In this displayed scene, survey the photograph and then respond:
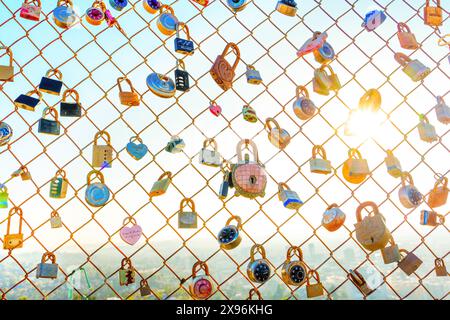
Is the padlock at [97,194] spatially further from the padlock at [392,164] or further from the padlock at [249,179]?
the padlock at [392,164]

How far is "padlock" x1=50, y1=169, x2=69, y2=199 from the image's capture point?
245 centimetres

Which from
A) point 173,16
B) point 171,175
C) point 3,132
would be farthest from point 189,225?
point 173,16

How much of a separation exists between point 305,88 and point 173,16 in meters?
1.03

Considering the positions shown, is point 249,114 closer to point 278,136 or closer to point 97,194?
point 278,136

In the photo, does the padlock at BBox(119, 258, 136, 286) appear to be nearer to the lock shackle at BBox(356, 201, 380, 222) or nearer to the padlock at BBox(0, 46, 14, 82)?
the padlock at BBox(0, 46, 14, 82)

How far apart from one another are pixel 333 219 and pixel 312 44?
3.91ft

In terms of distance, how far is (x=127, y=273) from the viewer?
2494 millimetres

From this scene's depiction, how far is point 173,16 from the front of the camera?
285cm

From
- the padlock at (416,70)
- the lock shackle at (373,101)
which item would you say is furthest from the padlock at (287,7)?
the padlock at (416,70)

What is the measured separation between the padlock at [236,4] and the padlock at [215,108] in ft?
2.35

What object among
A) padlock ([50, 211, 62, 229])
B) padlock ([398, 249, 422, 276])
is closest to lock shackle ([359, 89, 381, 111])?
padlock ([398, 249, 422, 276])

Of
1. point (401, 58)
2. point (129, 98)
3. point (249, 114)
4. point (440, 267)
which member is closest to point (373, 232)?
point (440, 267)

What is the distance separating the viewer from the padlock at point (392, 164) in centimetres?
291
